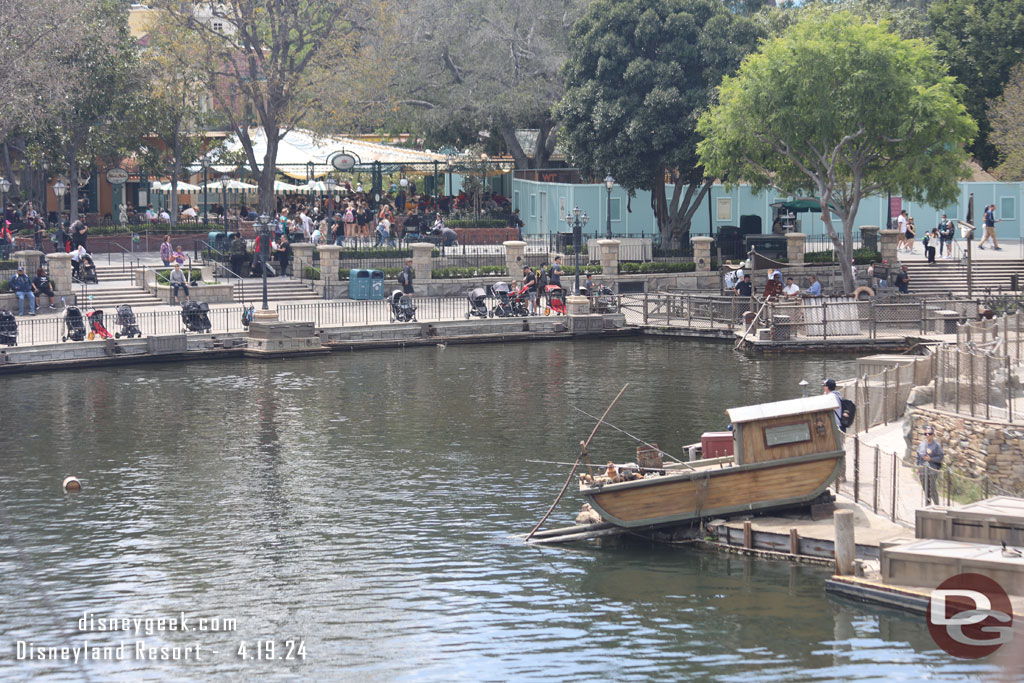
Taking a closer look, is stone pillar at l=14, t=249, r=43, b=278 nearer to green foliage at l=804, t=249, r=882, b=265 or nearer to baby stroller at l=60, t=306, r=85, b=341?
baby stroller at l=60, t=306, r=85, b=341

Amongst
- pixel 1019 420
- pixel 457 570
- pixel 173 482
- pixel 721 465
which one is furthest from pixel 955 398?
pixel 173 482

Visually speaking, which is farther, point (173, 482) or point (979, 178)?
point (979, 178)

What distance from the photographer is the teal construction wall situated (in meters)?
65.8

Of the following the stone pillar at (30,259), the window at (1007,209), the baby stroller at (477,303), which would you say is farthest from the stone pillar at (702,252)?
the stone pillar at (30,259)

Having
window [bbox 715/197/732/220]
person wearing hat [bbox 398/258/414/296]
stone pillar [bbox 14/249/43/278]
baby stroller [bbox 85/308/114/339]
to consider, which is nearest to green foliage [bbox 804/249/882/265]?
window [bbox 715/197/732/220]

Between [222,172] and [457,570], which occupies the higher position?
[222,172]

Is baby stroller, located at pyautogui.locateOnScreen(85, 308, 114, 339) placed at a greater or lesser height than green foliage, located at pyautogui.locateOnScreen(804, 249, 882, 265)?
lesser

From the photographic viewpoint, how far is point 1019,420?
24.5 m

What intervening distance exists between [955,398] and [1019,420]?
150 cm

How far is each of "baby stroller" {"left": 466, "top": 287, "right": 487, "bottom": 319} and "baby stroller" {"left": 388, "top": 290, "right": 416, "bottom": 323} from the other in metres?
2.08

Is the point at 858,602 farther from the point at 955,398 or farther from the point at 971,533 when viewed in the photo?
the point at 955,398

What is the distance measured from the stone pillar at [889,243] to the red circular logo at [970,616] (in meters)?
38.8

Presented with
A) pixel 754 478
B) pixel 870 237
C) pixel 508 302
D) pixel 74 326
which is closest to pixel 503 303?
pixel 508 302

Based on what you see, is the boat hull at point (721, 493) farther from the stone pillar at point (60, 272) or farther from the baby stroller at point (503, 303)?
the stone pillar at point (60, 272)
